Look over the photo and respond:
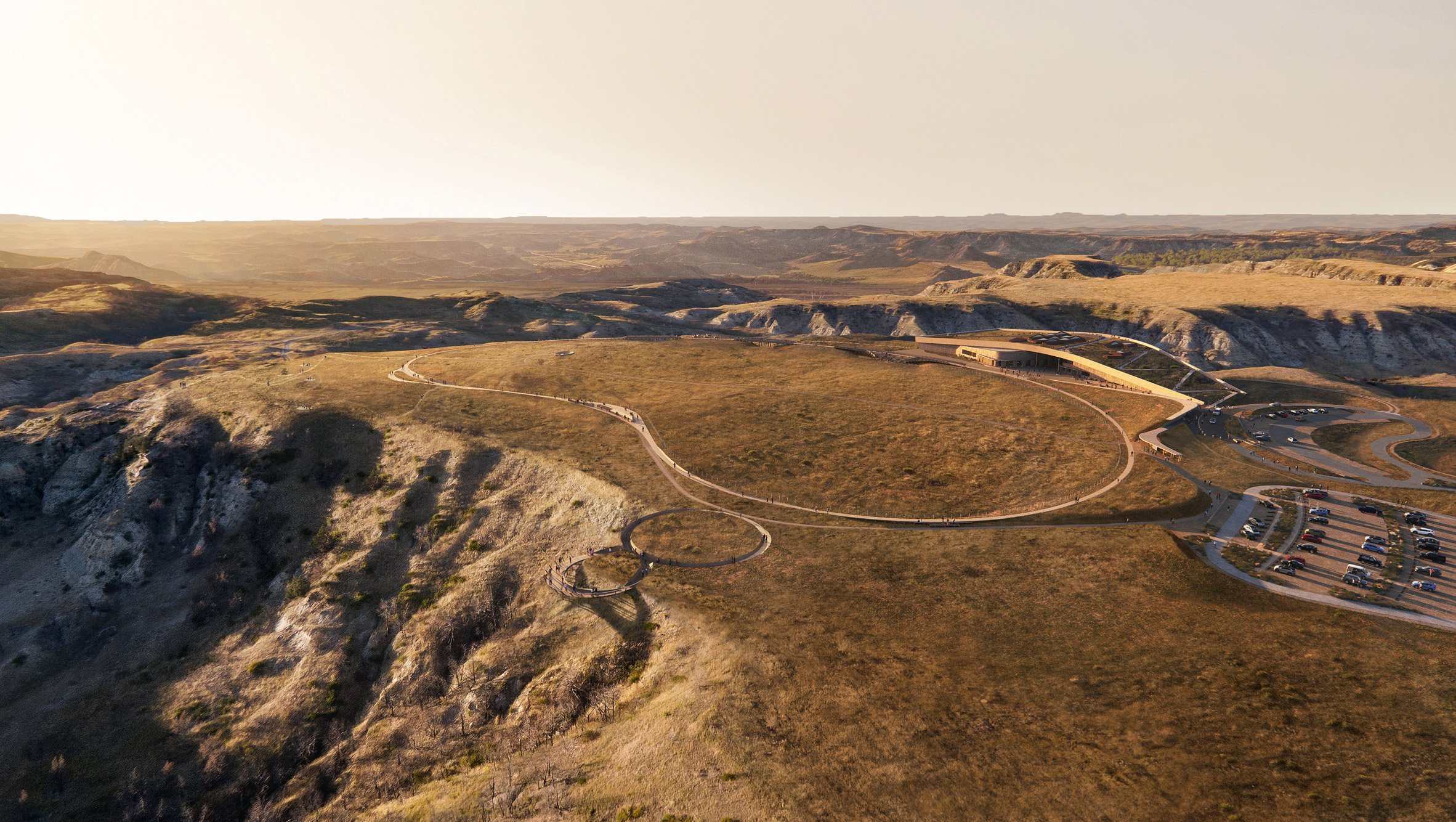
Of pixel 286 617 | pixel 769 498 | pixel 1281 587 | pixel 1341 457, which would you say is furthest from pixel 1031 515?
pixel 286 617

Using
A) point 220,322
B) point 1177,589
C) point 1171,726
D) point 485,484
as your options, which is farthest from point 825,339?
point 220,322

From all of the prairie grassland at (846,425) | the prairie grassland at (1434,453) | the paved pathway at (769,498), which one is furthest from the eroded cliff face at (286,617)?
the prairie grassland at (1434,453)

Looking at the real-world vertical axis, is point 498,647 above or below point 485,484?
below

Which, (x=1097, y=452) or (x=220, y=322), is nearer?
(x=1097, y=452)

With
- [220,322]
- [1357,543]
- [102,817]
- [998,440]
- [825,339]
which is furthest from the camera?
[220,322]

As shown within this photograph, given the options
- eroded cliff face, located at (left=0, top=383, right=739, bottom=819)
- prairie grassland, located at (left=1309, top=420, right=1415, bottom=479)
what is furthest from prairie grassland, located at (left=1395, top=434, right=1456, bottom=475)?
eroded cliff face, located at (left=0, top=383, right=739, bottom=819)

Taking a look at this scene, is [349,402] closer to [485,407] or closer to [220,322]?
[485,407]

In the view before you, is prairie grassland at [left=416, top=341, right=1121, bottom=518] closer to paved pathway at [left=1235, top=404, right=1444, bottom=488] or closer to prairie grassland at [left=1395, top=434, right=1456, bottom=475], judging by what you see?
paved pathway at [left=1235, top=404, right=1444, bottom=488]
